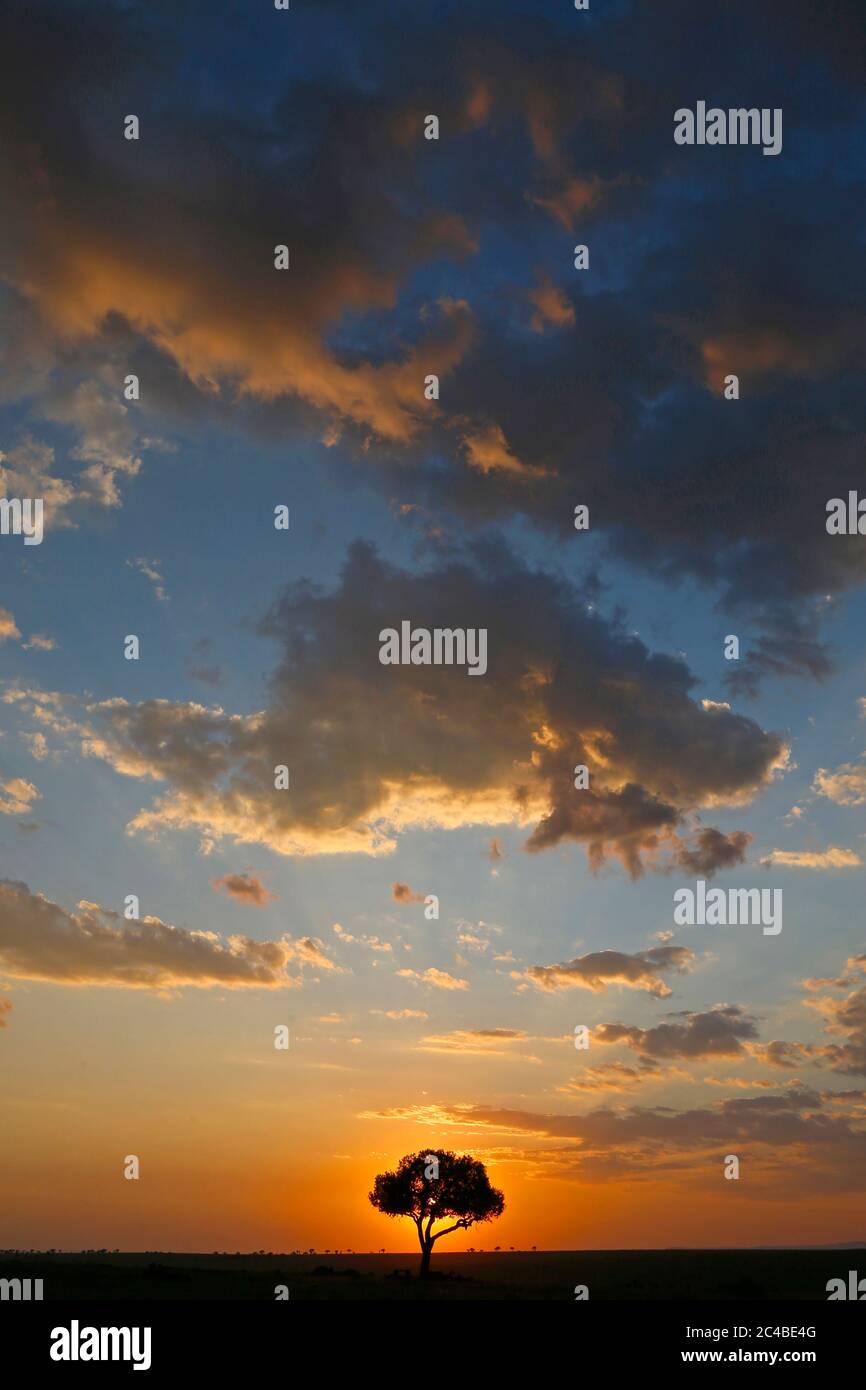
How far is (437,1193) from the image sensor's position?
3794 inches

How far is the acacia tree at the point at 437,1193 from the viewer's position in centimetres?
9612

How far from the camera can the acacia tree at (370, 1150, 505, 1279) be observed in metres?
96.1
